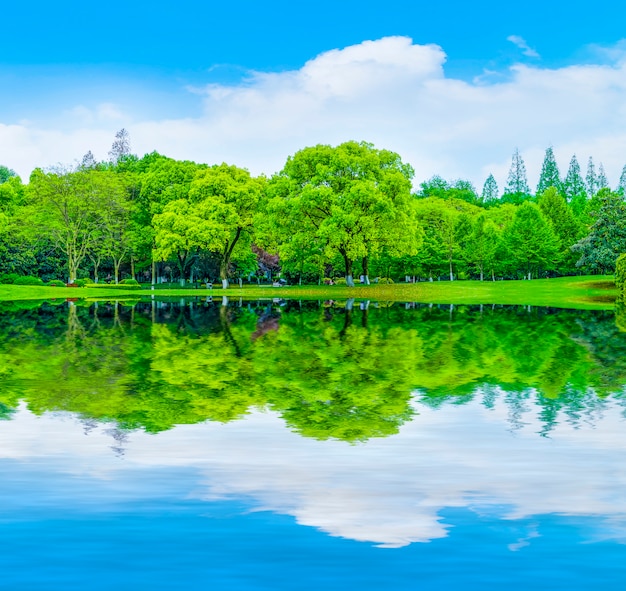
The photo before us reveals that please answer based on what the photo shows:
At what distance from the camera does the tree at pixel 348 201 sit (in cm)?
6644

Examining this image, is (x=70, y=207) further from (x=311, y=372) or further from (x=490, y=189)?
(x=490, y=189)

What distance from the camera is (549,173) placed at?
543 feet

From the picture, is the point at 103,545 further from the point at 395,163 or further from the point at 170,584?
the point at 395,163

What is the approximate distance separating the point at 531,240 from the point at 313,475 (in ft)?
292

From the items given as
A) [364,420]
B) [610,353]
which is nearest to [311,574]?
[364,420]

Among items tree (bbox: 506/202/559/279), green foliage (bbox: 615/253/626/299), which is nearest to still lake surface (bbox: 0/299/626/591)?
green foliage (bbox: 615/253/626/299)

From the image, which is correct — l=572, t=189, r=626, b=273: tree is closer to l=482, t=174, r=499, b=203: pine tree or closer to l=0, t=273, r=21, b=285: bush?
l=0, t=273, r=21, b=285: bush

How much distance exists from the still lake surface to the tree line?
2031 inches

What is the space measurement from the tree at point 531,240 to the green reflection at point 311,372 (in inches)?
2563

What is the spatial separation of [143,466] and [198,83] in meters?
69.9

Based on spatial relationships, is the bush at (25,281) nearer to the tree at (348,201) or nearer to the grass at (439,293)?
Answer: the grass at (439,293)

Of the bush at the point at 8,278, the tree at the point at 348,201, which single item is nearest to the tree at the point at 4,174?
the bush at the point at 8,278

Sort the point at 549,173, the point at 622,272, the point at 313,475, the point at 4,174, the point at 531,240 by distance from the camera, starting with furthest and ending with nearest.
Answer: the point at 549,173, the point at 4,174, the point at 531,240, the point at 622,272, the point at 313,475

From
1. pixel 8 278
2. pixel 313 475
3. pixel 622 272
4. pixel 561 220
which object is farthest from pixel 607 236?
pixel 313 475
